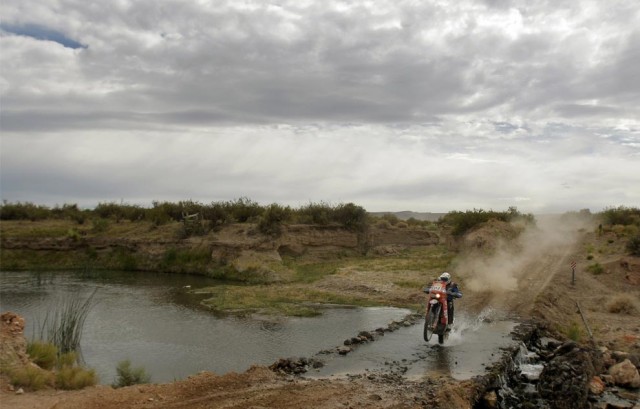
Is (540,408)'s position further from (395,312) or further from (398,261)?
(398,261)

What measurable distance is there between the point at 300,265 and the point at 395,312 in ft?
60.5

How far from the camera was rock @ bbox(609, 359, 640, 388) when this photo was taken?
A: 12906 mm

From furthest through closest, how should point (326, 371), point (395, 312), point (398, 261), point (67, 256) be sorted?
1. point (67, 256)
2. point (398, 261)
3. point (395, 312)
4. point (326, 371)

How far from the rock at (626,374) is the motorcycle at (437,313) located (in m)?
4.29

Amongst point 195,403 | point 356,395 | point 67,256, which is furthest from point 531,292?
point 67,256

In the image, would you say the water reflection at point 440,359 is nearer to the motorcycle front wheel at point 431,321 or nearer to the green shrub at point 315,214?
the motorcycle front wheel at point 431,321

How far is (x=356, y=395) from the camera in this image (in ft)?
34.3

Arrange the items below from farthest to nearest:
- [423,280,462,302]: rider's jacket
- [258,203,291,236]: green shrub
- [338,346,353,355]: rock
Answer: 1. [258,203,291,236]: green shrub
2. [423,280,462,302]: rider's jacket
3. [338,346,353,355]: rock

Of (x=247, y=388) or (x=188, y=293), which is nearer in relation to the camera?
(x=247, y=388)

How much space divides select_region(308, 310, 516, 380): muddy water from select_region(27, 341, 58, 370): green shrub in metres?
6.26

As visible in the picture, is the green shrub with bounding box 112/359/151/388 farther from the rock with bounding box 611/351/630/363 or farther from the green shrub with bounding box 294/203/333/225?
the green shrub with bounding box 294/203/333/225

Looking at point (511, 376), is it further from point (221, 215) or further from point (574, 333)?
point (221, 215)

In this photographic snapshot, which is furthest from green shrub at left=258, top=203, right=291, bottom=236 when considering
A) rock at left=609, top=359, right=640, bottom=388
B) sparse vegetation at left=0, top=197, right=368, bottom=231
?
rock at left=609, top=359, right=640, bottom=388

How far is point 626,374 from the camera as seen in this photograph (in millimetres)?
13023
